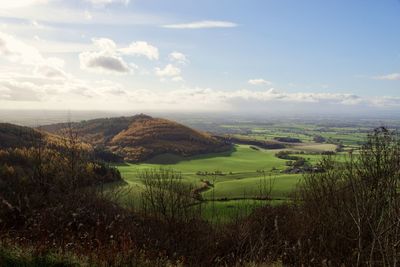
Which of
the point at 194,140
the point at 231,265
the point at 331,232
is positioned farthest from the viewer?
the point at 194,140

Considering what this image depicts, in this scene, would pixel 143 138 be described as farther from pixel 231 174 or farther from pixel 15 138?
pixel 231 174

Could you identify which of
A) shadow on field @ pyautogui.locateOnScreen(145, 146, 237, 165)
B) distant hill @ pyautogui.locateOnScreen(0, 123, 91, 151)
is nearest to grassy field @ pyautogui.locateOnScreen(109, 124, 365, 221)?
shadow on field @ pyautogui.locateOnScreen(145, 146, 237, 165)

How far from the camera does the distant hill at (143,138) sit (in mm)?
122625

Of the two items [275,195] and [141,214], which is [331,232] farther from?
[275,195]

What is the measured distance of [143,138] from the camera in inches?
5468

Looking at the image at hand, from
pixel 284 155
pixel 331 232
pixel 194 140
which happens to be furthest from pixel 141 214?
pixel 194 140

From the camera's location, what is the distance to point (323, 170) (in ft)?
80.4

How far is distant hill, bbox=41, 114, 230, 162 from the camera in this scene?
123 m

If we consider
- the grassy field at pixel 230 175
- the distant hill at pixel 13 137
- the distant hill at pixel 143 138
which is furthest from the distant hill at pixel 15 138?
the distant hill at pixel 143 138

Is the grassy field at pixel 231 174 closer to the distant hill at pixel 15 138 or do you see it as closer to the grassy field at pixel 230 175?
the grassy field at pixel 230 175

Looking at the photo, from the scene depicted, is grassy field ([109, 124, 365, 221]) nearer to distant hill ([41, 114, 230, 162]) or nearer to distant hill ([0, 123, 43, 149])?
distant hill ([41, 114, 230, 162])

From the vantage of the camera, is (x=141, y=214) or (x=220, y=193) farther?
(x=220, y=193)

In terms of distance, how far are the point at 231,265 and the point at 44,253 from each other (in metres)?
4.74

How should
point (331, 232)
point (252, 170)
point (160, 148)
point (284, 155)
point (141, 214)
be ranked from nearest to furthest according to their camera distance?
point (331, 232) < point (141, 214) < point (252, 170) < point (284, 155) < point (160, 148)
